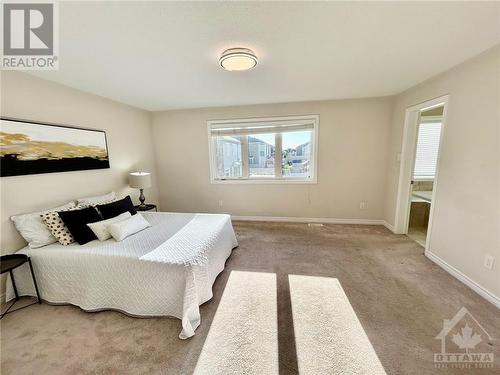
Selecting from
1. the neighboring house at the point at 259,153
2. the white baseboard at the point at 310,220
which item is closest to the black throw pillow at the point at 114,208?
the white baseboard at the point at 310,220

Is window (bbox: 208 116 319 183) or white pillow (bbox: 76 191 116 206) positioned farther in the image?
window (bbox: 208 116 319 183)

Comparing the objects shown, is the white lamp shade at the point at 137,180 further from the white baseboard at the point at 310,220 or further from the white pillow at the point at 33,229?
the white baseboard at the point at 310,220

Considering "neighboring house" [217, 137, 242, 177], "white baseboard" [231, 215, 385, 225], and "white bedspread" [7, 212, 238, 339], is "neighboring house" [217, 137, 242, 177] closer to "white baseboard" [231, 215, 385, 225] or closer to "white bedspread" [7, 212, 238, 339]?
"white baseboard" [231, 215, 385, 225]

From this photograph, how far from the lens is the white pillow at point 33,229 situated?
2014 mm

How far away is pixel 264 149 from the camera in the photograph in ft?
13.5

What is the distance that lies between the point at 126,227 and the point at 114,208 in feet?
1.75

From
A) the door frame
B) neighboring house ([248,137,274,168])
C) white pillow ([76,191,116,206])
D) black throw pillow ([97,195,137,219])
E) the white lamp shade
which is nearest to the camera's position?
black throw pillow ([97,195,137,219])

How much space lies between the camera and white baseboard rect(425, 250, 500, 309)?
1.85 m

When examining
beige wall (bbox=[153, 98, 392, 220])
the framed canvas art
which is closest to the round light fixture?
beige wall (bbox=[153, 98, 392, 220])

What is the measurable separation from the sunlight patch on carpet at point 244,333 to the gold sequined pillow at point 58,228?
1781 millimetres

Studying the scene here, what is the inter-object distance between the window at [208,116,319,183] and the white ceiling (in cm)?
111

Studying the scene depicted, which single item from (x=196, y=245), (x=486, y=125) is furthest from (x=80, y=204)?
(x=486, y=125)

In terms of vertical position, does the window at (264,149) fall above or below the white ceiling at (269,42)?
below

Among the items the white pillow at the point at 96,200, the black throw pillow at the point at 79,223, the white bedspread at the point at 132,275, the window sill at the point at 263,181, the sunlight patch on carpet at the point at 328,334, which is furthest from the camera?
the window sill at the point at 263,181
